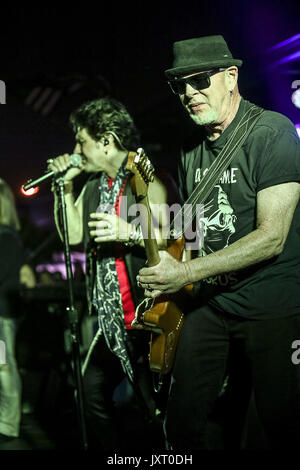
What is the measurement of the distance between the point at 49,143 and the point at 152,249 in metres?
4.05

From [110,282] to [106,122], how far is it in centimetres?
109

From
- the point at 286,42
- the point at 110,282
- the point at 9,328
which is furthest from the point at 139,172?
the point at 9,328

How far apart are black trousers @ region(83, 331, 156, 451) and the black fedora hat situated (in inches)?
61.6

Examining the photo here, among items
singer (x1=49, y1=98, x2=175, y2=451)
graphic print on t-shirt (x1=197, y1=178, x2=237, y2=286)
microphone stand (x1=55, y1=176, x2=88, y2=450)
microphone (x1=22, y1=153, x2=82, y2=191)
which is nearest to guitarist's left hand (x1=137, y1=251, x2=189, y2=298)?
graphic print on t-shirt (x1=197, y1=178, x2=237, y2=286)

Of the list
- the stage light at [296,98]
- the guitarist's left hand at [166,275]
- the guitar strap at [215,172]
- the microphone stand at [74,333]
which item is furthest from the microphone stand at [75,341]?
the stage light at [296,98]

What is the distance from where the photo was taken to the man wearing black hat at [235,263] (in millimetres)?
2266

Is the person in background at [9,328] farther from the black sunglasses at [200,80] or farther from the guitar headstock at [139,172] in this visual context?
the black sunglasses at [200,80]

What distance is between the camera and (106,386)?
10.3 ft

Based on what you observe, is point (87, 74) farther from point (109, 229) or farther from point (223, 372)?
point (223, 372)

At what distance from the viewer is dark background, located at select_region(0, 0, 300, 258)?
12.2 feet

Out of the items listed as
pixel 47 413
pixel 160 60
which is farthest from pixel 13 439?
pixel 160 60

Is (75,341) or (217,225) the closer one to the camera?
(217,225)

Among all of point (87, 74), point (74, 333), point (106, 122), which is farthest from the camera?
point (87, 74)

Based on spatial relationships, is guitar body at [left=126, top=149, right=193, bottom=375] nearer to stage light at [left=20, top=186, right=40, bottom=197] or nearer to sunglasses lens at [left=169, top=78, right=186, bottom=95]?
sunglasses lens at [left=169, top=78, right=186, bottom=95]
